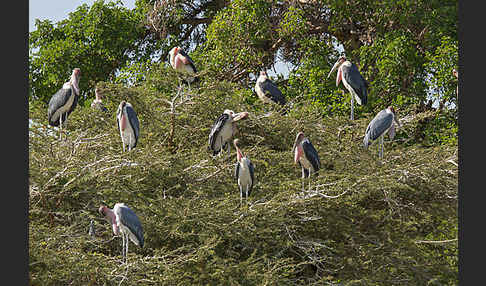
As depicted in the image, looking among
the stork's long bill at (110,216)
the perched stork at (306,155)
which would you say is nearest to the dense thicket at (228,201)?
the perched stork at (306,155)

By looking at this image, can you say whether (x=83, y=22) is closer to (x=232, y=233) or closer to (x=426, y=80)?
(x=426, y=80)

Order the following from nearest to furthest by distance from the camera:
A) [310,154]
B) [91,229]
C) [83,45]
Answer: [91,229] < [310,154] < [83,45]

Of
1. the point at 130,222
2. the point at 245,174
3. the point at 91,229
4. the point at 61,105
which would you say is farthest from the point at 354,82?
the point at 130,222

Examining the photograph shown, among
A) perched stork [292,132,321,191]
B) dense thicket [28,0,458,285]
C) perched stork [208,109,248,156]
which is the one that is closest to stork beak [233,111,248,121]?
perched stork [208,109,248,156]

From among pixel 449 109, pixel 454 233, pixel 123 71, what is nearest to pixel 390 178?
pixel 454 233

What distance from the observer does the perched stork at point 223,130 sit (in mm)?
7982

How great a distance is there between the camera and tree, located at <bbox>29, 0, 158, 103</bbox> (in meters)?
14.4

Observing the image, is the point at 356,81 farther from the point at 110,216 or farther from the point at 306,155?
the point at 110,216

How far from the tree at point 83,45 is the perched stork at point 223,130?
6835 millimetres

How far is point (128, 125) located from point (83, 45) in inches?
281

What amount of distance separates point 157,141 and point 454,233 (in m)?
3.48

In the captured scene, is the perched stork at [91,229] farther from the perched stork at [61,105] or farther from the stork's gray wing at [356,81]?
the stork's gray wing at [356,81]

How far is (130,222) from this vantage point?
6281 mm

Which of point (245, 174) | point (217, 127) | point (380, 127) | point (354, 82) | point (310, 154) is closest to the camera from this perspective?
point (245, 174)
